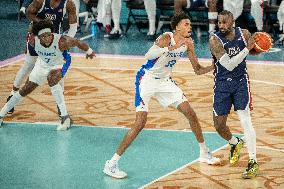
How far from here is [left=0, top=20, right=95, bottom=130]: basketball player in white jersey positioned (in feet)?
35.8

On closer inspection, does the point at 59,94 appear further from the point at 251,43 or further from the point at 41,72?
the point at 251,43

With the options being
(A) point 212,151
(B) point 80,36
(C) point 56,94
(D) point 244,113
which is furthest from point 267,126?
(B) point 80,36

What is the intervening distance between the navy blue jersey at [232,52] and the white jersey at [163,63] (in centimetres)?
48

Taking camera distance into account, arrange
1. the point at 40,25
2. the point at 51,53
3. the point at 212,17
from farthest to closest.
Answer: the point at 212,17
the point at 51,53
the point at 40,25

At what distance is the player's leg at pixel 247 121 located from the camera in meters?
9.31

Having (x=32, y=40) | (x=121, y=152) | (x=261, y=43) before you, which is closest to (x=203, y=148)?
(x=121, y=152)

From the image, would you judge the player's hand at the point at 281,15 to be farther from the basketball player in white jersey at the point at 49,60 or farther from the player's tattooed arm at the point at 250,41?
the player's tattooed arm at the point at 250,41

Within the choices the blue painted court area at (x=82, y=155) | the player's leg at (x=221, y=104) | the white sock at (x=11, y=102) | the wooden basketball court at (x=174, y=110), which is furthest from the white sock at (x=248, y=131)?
the white sock at (x=11, y=102)

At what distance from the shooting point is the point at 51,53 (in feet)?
36.5

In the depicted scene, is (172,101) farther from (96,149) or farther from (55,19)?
(55,19)

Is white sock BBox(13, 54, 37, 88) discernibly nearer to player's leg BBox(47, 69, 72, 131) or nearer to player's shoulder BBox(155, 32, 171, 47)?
player's leg BBox(47, 69, 72, 131)

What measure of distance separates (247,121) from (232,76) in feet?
1.84

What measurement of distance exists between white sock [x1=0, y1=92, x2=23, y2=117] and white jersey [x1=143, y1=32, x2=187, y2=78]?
2.46m

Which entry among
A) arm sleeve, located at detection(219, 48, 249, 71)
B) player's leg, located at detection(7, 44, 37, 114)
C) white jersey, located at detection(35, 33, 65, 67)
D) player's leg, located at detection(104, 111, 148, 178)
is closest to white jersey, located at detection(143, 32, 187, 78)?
arm sleeve, located at detection(219, 48, 249, 71)
